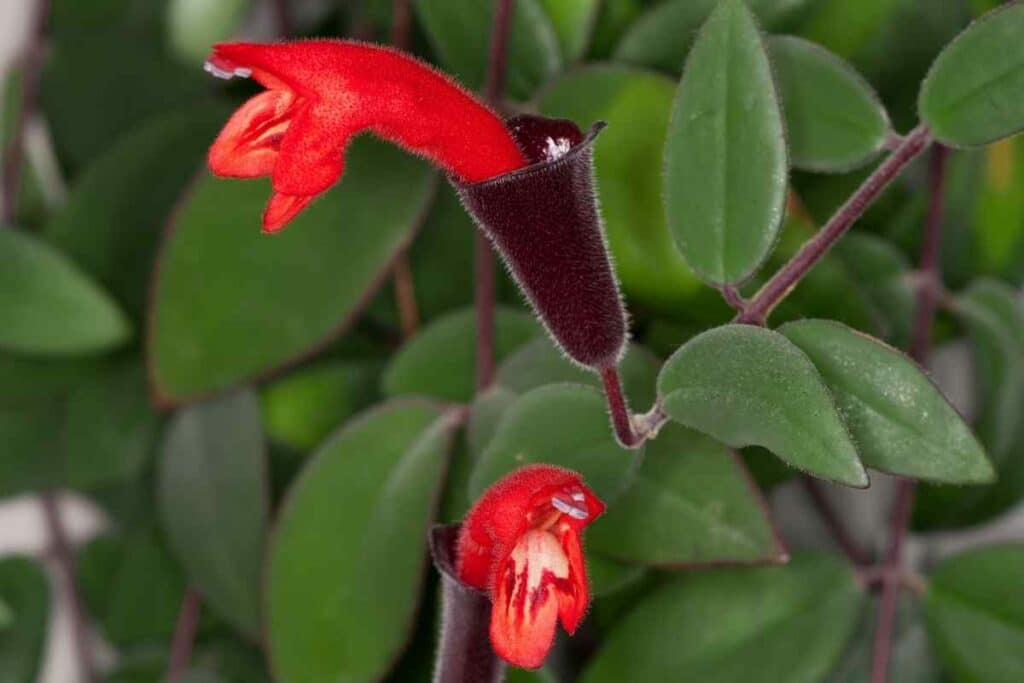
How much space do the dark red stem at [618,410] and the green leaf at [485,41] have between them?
0.55ft

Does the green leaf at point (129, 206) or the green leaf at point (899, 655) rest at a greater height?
the green leaf at point (129, 206)

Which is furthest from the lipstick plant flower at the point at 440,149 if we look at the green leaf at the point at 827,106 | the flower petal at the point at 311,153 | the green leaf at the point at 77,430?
the green leaf at the point at 77,430

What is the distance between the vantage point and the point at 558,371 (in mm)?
451

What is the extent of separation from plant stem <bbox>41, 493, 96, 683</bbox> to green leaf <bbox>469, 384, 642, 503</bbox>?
0.36 metres

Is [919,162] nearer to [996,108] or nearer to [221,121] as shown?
[996,108]

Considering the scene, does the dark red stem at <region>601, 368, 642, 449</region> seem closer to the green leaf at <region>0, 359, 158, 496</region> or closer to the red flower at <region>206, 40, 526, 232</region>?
the red flower at <region>206, 40, 526, 232</region>

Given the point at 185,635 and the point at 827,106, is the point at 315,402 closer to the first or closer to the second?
the point at 185,635

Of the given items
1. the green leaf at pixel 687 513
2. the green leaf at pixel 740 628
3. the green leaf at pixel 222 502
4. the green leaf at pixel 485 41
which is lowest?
the green leaf at pixel 222 502

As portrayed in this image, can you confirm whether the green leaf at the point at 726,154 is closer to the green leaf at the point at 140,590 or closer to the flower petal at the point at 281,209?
the flower petal at the point at 281,209

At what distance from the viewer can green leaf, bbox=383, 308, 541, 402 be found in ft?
1.68

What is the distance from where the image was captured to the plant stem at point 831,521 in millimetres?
551

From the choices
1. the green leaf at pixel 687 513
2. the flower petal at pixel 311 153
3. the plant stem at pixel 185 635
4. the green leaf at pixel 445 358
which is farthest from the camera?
the plant stem at pixel 185 635

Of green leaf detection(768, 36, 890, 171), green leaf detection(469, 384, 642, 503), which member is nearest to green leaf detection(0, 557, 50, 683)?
green leaf detection(469, 384, 642, 503)

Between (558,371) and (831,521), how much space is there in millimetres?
173
